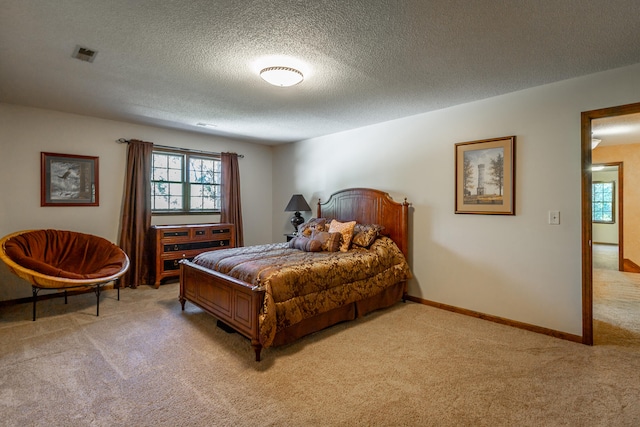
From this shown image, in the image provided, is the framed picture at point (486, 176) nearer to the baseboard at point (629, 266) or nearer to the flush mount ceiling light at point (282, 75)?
the flush mount ceiling light at point (282, 75)

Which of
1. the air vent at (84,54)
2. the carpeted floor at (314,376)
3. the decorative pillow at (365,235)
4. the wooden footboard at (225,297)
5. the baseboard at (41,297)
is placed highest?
the air vent at (84,54)

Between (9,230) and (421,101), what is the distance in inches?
210

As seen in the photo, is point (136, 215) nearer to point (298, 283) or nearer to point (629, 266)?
point (298, 283)

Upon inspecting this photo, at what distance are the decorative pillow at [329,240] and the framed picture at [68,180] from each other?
10.9 ft

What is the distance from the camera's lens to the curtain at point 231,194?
5.79 metres

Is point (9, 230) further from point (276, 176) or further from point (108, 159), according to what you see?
point (276, 176)

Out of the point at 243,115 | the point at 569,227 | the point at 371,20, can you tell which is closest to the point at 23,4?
the point at 371,20

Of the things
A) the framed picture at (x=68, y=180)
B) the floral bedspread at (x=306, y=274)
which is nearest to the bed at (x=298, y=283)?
the floral bedspread at (x=306, y=274)

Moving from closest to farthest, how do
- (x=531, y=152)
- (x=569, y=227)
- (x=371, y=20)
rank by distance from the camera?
(x=371, y=20), (x=569, y=227), (x=531, y=152)

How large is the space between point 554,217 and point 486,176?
2.54ft

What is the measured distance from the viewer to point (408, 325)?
3342 millimetres

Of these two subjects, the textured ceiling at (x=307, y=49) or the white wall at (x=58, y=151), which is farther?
the white wall at (x=58, y=151)

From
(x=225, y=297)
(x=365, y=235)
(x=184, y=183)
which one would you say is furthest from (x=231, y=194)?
(x=225, y=297)

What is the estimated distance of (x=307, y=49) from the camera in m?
2.46
